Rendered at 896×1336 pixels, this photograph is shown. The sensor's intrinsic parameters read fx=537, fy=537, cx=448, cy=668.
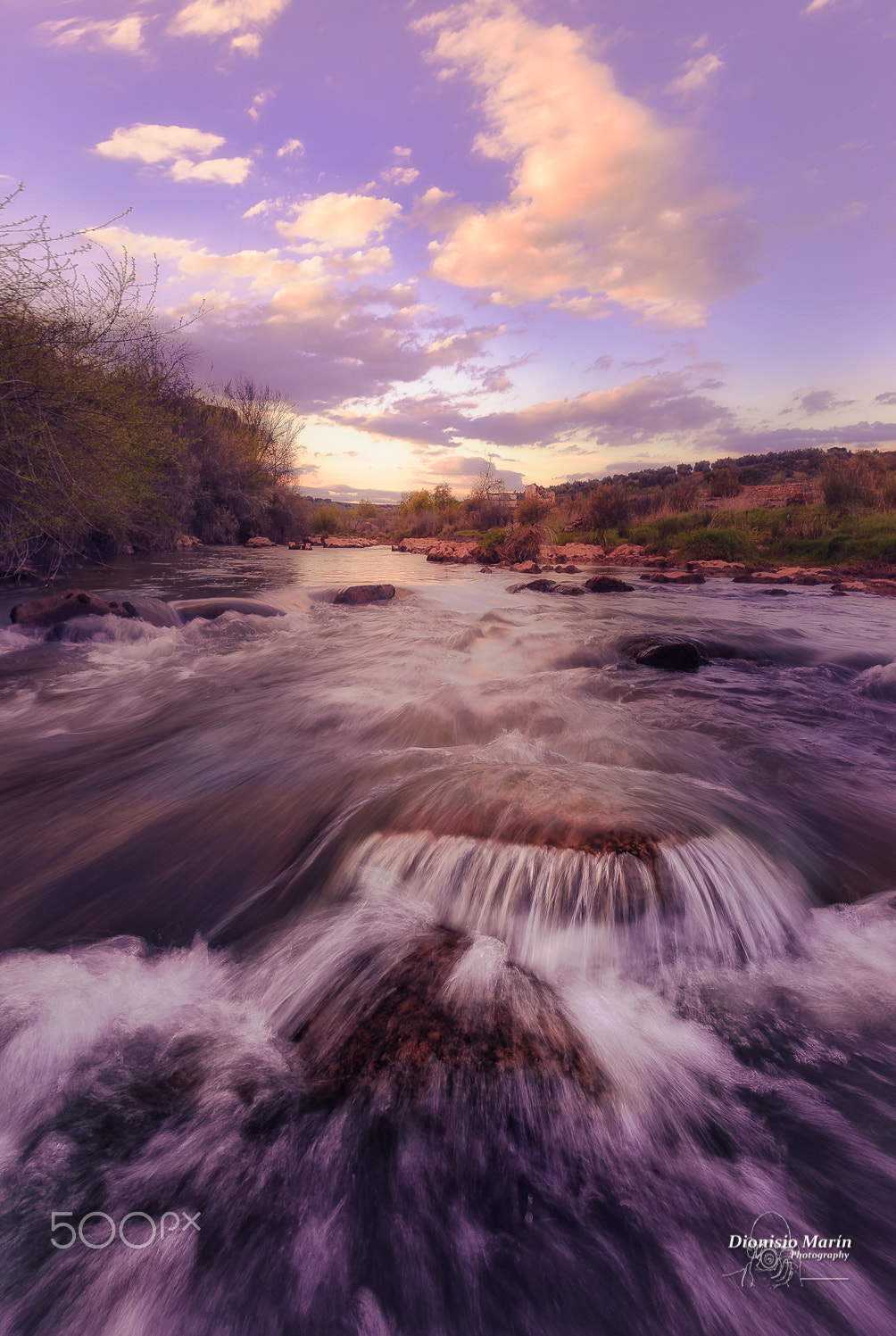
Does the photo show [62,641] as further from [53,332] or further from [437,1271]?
[437,1271]

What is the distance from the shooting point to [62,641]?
848 cm

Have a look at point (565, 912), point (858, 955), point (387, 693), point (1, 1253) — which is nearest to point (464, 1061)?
point (565, 912)

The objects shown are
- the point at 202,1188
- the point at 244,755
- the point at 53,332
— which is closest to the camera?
the point at 202,1188

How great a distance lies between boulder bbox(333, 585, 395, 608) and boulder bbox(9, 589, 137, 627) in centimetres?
523

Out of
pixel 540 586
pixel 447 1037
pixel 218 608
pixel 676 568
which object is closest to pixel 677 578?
pixel 676 568

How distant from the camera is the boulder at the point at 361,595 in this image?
1380 centimetres

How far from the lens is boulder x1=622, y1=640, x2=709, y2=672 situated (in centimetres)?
789

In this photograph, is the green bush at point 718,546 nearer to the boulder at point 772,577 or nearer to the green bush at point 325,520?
the boulder at point 772,577

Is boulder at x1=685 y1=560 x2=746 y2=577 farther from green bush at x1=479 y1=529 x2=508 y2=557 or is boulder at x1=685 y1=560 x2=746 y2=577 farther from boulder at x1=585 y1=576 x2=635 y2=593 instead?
green bush at x1=479 y1=529 x2=508 y2=557

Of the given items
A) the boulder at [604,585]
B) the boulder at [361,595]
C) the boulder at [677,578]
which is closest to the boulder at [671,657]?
the boulder at [604,585]

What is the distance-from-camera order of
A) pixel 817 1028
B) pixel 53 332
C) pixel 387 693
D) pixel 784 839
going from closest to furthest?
pixel 817 1028 → pixel 784 839 → pixel 387 693 → pixel 53 332

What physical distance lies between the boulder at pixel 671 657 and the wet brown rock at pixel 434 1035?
20.7 feet

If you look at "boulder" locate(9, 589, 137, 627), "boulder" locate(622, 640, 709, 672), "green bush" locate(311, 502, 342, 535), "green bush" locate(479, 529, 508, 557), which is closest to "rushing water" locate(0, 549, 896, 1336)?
"boulder" locate(622, 640, 709, 672)

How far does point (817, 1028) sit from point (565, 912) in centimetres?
110
